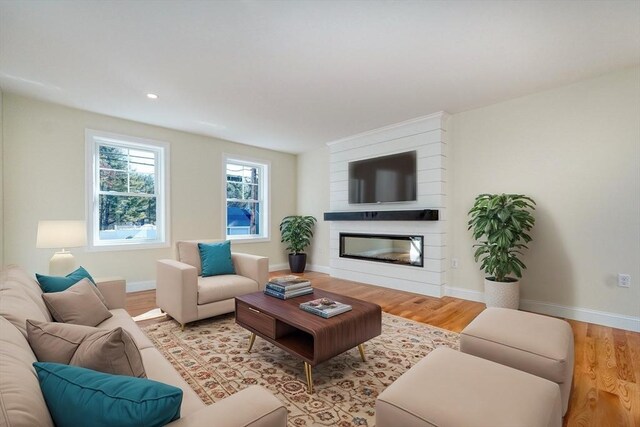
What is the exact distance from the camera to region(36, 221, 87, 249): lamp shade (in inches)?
103

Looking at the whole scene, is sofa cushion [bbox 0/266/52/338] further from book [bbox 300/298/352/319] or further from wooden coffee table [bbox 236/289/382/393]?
book [bbox 300/298/352/319]

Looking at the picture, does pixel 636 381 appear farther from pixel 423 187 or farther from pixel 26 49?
pixel 26 49

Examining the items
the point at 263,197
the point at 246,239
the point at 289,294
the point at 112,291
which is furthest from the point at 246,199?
the point at 289,294

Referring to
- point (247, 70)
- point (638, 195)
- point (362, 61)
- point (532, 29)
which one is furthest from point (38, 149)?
point (638, 195)

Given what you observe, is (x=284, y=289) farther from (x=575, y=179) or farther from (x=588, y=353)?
(x=575, y=179)

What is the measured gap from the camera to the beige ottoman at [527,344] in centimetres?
144

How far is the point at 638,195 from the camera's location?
8.95 ft

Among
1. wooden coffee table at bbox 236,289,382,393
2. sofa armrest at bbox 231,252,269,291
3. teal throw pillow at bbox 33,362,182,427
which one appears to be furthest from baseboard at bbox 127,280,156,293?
teal throw pillow at bbox 33,362,182,427

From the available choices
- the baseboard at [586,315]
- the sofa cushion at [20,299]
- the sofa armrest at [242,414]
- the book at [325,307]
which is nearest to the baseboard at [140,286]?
the sofa cushion at [20,299]

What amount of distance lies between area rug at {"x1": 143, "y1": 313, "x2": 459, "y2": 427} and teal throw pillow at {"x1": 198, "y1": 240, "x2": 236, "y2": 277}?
56cm

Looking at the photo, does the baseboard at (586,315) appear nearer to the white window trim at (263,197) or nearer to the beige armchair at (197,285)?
the beige armchair at (197,285)

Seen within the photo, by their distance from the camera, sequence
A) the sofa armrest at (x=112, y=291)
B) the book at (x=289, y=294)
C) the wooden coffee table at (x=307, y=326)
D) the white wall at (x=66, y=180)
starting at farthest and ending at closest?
the white wall at (x=66, y=180)
the book at (x=289, y=294)
the sofa armrest at (x=112, y=291)
the wooden coffee table at (x=307, y=326)

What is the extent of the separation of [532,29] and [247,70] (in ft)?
7.57

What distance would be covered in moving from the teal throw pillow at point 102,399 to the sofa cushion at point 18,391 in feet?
0.08
